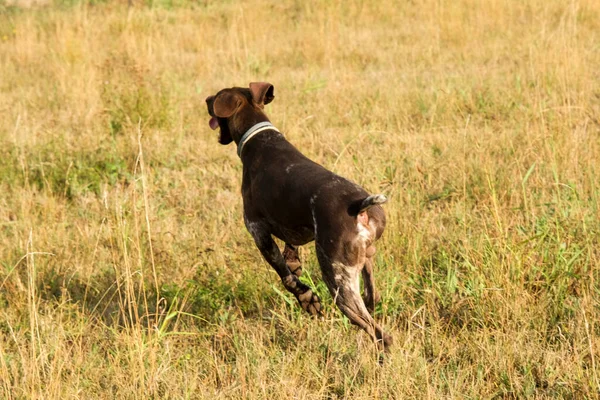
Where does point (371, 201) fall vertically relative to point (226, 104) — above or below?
below

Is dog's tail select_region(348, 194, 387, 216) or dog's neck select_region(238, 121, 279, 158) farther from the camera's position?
dog's neck select_region(238, 121, 279, 158)

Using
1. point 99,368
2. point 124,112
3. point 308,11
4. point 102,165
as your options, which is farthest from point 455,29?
point 99,368

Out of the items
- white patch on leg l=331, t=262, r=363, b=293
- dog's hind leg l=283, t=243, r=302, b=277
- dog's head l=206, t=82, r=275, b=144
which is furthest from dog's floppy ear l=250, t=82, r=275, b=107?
white patch on leg l=331, t=262, r=363, b=293

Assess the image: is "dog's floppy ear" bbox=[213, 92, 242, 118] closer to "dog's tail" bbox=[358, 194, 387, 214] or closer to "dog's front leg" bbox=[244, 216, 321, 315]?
"dog's front leg" bbox=[244, 216, 321, 315]

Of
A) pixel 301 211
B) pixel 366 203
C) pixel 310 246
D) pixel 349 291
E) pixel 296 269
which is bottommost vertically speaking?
pixel 310 246

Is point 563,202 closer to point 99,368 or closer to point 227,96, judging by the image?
point 227,96

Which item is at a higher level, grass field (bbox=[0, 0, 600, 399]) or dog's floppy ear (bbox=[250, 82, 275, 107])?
dog's floppy ear (bbox=[250, 82, 275, 107])

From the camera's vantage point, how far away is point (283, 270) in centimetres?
376

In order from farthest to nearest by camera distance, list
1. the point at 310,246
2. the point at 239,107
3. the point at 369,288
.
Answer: the point at 310,246 < the point at 239,107 < the point at 369,288

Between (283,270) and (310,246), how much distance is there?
0.91 m

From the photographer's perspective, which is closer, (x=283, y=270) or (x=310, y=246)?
(x=283, y=270)

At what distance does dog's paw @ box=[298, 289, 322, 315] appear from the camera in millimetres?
3730

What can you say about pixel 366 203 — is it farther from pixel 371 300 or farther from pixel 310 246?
pixel 310 246

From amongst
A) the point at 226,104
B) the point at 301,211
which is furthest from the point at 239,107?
the point at 301,211
